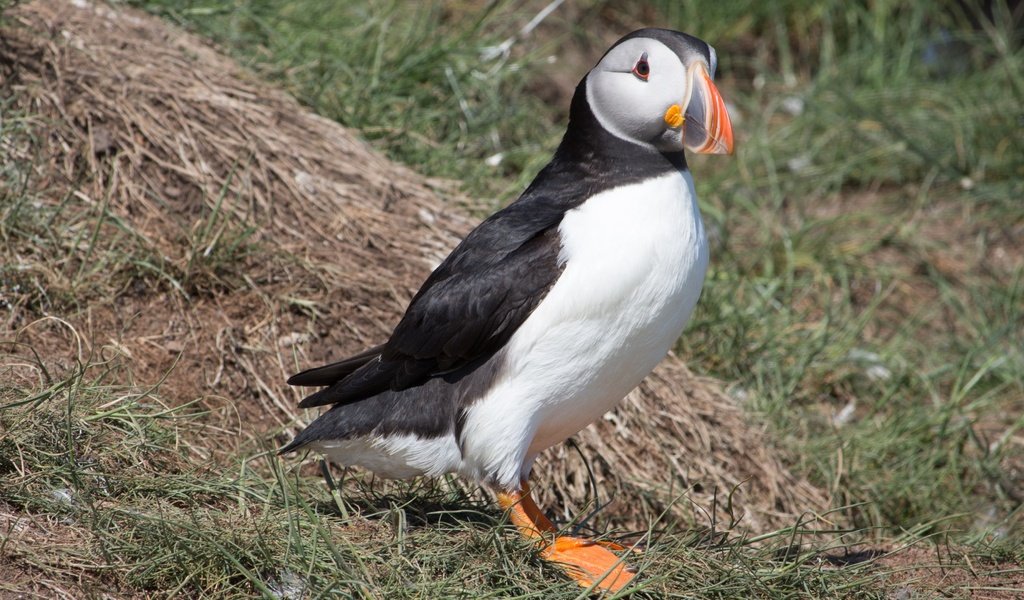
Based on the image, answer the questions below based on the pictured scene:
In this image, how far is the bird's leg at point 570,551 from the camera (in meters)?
3.11

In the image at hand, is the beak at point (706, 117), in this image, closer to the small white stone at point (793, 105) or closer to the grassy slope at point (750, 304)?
the grassy slope at point (750, 304)

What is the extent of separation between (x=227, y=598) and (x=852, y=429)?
3.17 metres

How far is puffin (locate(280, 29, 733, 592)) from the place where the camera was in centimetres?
323

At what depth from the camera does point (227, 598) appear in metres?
2.89

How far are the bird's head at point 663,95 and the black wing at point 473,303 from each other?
35cm

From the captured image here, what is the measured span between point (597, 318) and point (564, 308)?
0.10 m

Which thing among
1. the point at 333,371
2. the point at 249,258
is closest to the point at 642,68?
the point at 333,371

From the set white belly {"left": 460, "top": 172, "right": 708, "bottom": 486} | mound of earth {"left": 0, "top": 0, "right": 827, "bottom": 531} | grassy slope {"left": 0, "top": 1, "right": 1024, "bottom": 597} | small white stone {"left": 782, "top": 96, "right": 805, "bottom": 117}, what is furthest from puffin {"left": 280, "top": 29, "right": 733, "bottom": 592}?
small white stone {"left": 782, "top": 96, "right": 805, "bottom": 117}

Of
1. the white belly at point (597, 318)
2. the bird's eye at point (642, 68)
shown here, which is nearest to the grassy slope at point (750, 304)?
the white belly at point (597, 318)

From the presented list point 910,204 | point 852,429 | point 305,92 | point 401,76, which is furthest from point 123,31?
point 910,204

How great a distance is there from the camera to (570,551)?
3242 mm

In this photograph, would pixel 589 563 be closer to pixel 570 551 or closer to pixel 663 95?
pixel 570 551

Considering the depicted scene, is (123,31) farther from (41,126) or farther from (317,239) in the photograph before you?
(317,239)

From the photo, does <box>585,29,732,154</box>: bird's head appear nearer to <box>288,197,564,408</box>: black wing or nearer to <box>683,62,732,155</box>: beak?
<box>683,62,732,155</box>: beak
